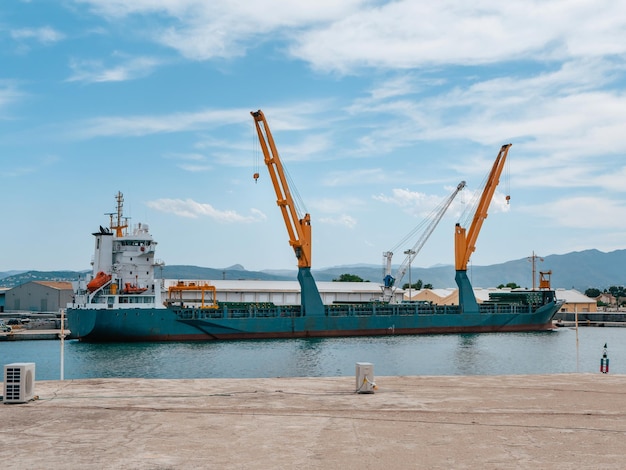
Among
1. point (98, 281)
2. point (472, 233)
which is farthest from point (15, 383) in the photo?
point (472, 233)

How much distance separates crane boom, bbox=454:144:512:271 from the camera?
212 feet

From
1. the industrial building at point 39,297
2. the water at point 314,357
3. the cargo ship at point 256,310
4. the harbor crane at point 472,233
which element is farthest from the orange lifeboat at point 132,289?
the industrial building at point 39,297

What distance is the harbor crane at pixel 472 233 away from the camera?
63.2 meters

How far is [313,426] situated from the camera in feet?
38.2

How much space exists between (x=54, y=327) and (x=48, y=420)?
52.9m

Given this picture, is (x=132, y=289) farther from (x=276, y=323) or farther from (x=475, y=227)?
(x=475, y=227)

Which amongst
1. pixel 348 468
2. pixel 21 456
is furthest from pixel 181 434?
pixel 348 468

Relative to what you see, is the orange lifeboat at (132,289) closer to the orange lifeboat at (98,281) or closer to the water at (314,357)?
the orange lifeboat at (98,281)

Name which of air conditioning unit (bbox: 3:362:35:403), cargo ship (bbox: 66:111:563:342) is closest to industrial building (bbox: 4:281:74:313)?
cargo ship (bbox: 66:111:563:342)

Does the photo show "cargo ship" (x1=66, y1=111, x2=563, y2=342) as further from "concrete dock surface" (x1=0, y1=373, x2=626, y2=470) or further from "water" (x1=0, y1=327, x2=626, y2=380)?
"concrete dock surface" (x1=0, y1=373, x2=626, y2=470)

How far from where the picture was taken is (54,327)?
61062 mm

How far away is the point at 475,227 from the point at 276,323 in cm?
2409

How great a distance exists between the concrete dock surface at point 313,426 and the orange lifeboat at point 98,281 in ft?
106

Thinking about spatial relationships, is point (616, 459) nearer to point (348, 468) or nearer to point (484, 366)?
point (348, 468)
